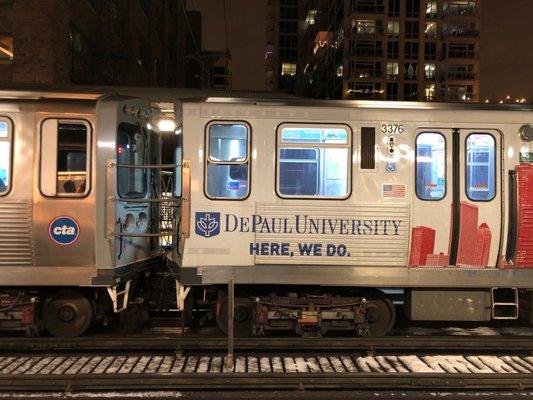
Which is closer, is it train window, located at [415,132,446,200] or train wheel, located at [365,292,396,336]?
train window, located at [415,132,446,200]

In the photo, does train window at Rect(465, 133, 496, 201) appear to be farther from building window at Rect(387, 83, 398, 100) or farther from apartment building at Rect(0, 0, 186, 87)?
building window at Rect(387, 83, 398, 100)

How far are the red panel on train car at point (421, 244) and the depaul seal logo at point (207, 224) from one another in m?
2.69

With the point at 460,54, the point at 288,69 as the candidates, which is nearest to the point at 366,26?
the point at 460,54

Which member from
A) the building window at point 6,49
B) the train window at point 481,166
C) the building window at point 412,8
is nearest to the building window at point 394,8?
the building window at point 412,8

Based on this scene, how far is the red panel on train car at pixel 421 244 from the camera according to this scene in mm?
7211

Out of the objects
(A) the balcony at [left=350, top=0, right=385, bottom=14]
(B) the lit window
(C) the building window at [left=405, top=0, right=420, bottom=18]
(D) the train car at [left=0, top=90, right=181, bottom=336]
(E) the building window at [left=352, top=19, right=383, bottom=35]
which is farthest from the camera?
(B) the lit window

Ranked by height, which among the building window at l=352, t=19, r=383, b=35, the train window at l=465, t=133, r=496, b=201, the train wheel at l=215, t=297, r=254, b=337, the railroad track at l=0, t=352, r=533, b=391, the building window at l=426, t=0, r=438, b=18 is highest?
the building window at l=426, t=0, r=438, b=18

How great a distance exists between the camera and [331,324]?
744 cm

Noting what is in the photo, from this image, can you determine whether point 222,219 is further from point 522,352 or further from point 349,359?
point 522,352

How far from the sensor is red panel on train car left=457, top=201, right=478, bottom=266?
23.7 feet

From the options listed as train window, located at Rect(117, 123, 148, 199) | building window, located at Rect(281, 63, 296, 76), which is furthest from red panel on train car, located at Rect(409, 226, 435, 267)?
building window, located at Rect(281, 63, 296, 76)

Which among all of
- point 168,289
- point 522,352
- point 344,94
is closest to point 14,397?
point 168,289

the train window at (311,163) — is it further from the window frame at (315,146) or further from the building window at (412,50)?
the building window at (412,50)

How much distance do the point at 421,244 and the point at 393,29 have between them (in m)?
81.0
